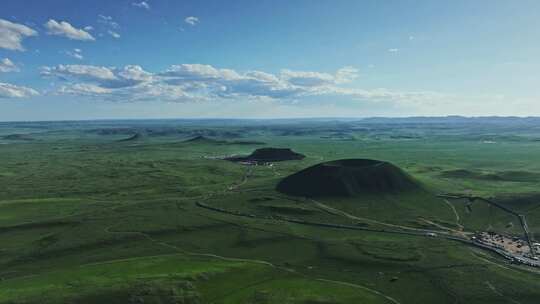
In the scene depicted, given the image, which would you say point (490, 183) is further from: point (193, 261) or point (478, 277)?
point (193, 261)

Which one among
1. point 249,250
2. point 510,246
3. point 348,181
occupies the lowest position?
point 249,250

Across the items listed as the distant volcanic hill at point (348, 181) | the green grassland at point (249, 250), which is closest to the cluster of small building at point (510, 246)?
the green grassland at point (249, 250)

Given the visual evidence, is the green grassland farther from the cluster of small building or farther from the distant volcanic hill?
the distant volcanic hill

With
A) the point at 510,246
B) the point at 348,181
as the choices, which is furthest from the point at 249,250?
the point at 348,181

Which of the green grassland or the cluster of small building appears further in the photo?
the cluster of small building

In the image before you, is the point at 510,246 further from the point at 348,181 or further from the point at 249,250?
the point at 348,181

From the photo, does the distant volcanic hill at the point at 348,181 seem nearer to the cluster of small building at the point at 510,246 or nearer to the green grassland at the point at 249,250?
the green grassland at the point at 249,250

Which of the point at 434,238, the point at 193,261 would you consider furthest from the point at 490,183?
the point at 193,261

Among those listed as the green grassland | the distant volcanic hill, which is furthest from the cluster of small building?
the distant volcanic hill
